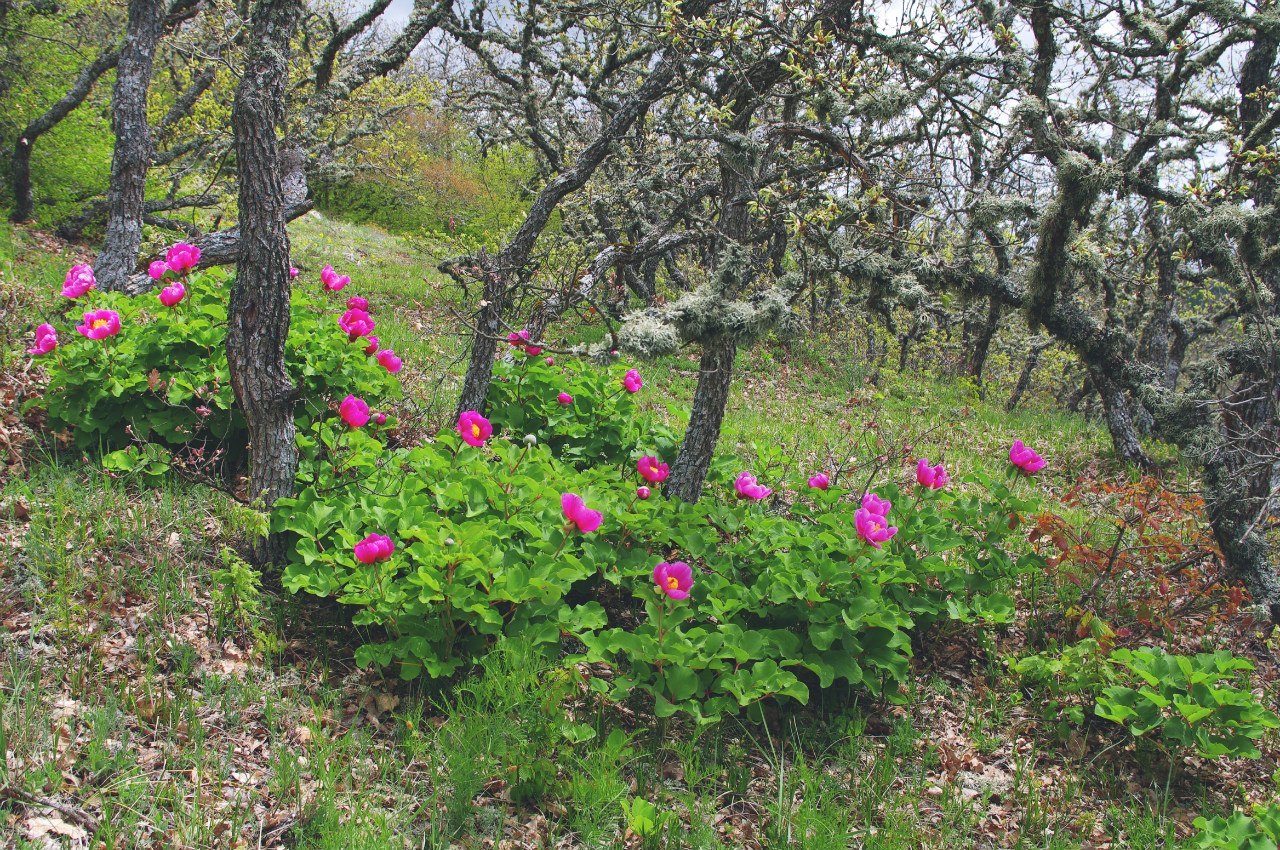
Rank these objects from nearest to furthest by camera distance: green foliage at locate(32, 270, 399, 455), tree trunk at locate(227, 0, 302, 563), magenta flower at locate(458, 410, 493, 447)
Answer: tree trunk at locate(227, 0, 302, 563) → magenta flower at locate(458, 410, 493, 447) → green foliage at locate(32, 270, 399, 455)

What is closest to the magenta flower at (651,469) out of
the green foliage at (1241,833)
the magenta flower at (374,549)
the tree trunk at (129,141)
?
the magenta flower at (374,549)

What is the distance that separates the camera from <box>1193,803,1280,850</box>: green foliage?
2.08 meters

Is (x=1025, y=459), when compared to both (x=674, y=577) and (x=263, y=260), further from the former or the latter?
(x=263, y=260)

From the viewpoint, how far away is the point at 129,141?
6027 mm

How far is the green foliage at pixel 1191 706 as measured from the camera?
257cm

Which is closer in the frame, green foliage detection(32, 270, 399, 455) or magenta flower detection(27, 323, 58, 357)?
magenta flower detection(27, 323, 58, 357)

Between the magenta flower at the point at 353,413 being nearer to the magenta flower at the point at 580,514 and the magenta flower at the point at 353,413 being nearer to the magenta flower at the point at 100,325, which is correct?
the magenta flower at the point at 580,514

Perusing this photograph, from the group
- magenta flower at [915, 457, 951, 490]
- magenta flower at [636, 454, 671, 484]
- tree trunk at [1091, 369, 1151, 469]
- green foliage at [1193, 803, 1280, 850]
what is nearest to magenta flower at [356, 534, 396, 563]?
magenta flower at [636, 454, 671, 484]

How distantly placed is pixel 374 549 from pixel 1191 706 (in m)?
3.11

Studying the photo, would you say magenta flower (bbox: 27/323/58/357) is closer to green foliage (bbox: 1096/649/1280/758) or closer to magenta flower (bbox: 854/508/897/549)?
magenta flower (bbox: 854/508/897/549)

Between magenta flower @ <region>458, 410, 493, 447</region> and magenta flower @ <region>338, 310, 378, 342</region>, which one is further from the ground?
magenta flower @ <region>338, 310, 378, 342</region>

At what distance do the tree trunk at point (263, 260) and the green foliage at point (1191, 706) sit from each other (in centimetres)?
368

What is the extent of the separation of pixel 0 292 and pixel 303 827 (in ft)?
14.9

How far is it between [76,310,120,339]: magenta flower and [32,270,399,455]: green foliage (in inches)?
4.4
